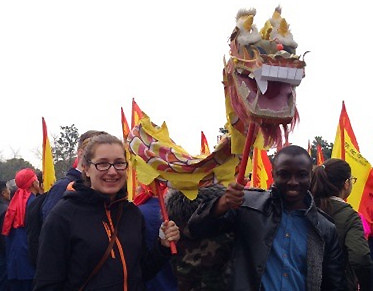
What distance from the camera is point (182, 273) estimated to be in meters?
3.22

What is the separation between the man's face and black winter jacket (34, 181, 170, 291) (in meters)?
0.74

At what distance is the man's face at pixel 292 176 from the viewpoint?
283 centimetres

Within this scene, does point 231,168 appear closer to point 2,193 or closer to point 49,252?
point 49,252

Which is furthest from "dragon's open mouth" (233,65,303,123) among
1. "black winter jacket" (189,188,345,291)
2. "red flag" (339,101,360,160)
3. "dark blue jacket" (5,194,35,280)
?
"red flag" (339,101,360,160)

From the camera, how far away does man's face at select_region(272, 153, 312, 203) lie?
2.83 meters

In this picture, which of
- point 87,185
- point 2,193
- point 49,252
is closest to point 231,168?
point 87,185

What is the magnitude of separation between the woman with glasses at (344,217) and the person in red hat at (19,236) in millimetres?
3191

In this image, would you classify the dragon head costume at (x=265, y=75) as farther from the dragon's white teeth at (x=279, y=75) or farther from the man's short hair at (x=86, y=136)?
the man's short hair at (x=86, y=136)

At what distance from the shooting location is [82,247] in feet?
8.59

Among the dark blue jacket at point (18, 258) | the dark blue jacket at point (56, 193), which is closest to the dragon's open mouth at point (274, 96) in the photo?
the dark blue jacket at point (56, 193)

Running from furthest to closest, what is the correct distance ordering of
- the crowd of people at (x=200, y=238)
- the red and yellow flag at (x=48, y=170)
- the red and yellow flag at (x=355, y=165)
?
the red and yellow flag at (x=48, y=170) < the red and yellow flag at (x=355, y=165) < the crowd of people at (x=200, y=238)

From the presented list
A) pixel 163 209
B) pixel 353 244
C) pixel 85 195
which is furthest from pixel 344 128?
pixel 85 195

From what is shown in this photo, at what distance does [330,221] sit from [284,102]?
30.2 inches

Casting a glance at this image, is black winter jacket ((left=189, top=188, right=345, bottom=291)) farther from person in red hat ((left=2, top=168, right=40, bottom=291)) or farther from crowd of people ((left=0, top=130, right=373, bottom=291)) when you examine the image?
person in red hat ((left=2, top=168, right=40, bottom=291))
